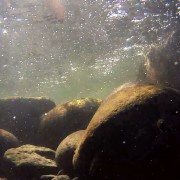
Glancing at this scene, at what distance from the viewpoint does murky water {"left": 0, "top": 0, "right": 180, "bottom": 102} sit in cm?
1395

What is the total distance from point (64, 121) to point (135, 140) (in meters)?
4.92

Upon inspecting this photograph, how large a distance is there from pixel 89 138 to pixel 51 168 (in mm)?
2382

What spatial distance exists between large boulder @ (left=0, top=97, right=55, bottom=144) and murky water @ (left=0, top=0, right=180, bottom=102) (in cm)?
531

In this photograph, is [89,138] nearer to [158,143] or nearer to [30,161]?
[158,143]

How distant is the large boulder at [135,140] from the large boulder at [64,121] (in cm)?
364

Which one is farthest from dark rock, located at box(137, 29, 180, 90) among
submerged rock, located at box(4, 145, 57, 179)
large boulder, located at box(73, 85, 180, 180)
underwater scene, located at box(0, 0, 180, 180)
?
submerged rock, located at box(4, 145, 57, 179)

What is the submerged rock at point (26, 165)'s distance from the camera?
6918 millimetres

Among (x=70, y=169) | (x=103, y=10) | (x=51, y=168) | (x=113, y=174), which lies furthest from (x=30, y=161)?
(x=103, y=10)

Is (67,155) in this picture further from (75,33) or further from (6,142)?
(75,33)

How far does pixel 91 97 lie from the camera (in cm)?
1142

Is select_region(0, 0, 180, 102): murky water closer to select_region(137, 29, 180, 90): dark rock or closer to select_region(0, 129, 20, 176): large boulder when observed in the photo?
select_region(137, 29, 180, 90): dark rock

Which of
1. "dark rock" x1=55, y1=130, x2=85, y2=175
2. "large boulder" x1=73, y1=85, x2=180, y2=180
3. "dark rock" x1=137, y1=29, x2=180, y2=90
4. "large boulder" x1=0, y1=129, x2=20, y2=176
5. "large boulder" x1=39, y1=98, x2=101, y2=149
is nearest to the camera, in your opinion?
"large boulder" x1=73, y1=85, x2=180, y2=180

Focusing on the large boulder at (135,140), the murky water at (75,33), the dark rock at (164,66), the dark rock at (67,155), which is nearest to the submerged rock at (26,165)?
the dark rock at (67,155)

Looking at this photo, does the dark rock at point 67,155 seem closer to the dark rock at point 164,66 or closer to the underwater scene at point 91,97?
the underwater scene at point 91,97
